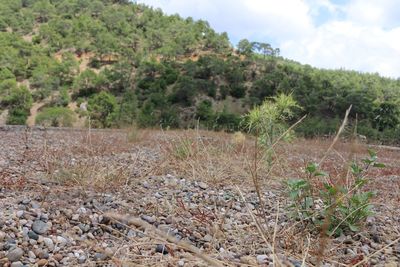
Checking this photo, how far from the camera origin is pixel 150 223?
9.51 feet

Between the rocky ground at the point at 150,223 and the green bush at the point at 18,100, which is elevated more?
the rocky ground at the point at 150,223

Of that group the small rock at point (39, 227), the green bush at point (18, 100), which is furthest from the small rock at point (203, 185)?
the green bush at point (18, 100)

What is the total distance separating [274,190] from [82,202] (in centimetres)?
203

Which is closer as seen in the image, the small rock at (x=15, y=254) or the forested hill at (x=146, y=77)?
the small rock at (x=15, y=254)

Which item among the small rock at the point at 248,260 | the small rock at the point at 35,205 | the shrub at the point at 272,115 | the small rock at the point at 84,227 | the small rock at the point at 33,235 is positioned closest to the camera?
the small rock at the point at 248,260

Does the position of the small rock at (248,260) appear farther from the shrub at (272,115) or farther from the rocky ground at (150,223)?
the shrub at (272,115)

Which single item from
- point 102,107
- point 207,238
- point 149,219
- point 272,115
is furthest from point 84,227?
point 102,107

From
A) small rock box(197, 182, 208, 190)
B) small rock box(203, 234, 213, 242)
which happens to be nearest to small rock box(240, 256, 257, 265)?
small rock box(203, 234, 213, 242)

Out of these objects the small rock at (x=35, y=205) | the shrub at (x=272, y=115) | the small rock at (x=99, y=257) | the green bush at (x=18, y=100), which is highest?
the shrub at (x=272, y=115)

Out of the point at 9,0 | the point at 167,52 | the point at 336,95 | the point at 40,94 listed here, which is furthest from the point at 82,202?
the point at 9,0

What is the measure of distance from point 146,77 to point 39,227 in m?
48.1

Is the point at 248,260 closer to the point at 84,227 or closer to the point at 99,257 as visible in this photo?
the point at 99,257

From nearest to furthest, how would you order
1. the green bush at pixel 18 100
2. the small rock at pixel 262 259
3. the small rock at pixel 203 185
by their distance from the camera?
1. the small rock at pixel 262 259
2. the small rock at pixel 203 185
3. the green bush at pixel 18 100

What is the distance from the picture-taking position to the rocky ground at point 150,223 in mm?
2139
